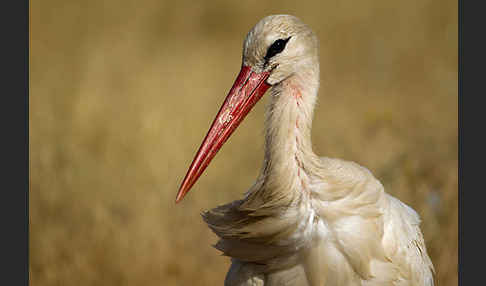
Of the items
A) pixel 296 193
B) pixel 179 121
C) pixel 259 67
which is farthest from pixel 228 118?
pixel 179 121

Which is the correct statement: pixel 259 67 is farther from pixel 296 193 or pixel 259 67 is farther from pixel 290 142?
pixel 296 193

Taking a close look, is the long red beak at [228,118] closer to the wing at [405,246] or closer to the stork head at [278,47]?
the stork head at [278,47]

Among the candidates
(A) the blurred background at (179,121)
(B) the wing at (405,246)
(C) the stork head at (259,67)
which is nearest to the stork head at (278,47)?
(C) the stork head at (259,67)

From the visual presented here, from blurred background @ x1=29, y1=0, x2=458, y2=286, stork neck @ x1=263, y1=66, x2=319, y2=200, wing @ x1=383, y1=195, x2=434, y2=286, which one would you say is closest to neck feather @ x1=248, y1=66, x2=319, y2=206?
stork neck @ x1=263, y1=66, x2=319, y2=200

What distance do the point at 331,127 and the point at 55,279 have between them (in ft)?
6.32

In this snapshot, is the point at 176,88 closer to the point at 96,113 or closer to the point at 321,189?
the point at 96,113

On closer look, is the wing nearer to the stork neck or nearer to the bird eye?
the stork neck

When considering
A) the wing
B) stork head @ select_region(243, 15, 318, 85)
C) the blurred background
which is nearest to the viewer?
stork head @ select_region(243, 15, 318, 85)

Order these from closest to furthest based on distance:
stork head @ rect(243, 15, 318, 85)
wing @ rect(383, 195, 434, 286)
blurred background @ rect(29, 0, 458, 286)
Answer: stork head @ rect(243, 15, 318, 85) → wing @ rect(383, 195, 434, 286) → blurred background @ rect(29, 0, 458, 286)

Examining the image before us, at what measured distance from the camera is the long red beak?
1.58 metres

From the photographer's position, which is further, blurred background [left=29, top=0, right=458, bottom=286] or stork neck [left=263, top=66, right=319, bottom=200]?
blurred background [left=29, top=0, right=458, bottom=286]

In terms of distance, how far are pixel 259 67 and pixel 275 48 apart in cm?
7

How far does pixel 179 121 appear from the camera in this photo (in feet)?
11.8

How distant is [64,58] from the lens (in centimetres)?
357
